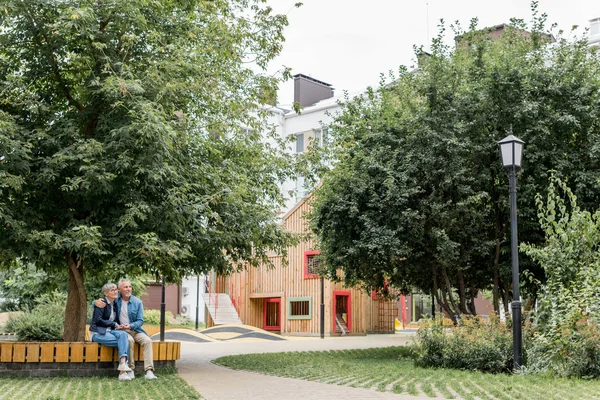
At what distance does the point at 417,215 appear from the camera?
53.5 ft

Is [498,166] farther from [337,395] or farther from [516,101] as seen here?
[337,395]

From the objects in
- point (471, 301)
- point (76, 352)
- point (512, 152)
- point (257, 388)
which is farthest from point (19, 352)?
point (471, 301)

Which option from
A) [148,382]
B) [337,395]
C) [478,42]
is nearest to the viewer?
[337,395]

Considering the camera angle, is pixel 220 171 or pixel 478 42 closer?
pixel 220 171

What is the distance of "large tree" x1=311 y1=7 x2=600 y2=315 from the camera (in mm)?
16453

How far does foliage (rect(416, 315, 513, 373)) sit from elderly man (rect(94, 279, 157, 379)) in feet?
18.7

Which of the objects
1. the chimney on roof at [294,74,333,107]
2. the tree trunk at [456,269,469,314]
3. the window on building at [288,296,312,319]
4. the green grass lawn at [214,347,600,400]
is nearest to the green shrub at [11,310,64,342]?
the green grass lawn at [214,347,600,400]

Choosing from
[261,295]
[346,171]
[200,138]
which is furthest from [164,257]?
[261,295]

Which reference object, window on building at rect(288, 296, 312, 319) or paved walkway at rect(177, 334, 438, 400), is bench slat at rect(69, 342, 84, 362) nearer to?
paved walkway at rect(177, 334, 438, 400)

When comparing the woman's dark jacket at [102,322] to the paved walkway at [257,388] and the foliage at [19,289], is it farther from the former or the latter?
the foliage at [19,289]

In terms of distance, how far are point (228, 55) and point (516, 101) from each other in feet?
24.2

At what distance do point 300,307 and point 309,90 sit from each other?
2419cm

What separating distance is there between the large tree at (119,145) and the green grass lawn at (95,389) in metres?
1.92

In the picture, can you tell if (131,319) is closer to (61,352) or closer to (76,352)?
(76,352)
